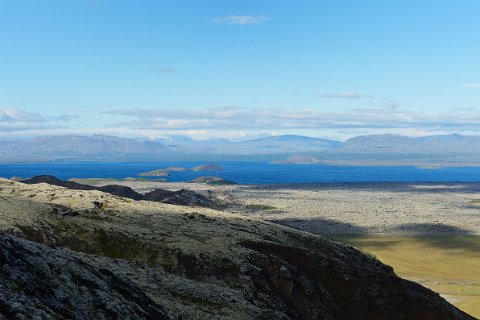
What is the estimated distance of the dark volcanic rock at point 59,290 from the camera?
24062mm

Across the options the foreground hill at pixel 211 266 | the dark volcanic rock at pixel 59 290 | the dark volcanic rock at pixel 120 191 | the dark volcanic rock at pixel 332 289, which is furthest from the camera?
the dark volcanic rock at pixel 120 191

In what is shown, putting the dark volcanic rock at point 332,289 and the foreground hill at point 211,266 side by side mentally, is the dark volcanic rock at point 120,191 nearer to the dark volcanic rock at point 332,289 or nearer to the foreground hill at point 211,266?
the foreground hill at point 211,266

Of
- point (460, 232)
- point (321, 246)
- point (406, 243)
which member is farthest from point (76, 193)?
point (460, 232)

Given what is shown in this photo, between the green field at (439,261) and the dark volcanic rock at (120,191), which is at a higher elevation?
the dark volcanic rock at (120,191)

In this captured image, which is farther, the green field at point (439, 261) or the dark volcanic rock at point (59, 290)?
the green field at point (439, 261)

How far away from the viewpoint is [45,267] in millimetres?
30281

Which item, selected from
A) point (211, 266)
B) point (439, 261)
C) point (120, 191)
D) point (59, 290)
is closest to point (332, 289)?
point (211, 266)

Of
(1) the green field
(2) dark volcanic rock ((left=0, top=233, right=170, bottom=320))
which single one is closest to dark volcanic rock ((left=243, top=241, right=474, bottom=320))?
(1) the green field

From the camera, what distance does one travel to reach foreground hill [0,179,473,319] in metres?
40.9

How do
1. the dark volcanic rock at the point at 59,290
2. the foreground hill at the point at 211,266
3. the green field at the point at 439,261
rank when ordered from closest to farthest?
the dark volcanic rock at the point at 59,290, the foreground hill at the point at 211,266, the green field at the point at 439,261

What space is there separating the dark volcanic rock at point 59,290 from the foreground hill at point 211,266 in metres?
0.25

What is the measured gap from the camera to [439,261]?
120 m

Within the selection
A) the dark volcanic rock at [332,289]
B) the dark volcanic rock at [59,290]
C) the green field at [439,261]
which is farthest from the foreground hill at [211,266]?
the green field at [439,261]

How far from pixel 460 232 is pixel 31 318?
541 feet
